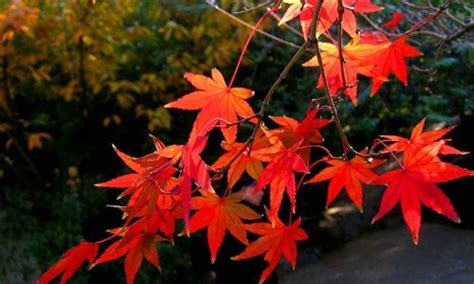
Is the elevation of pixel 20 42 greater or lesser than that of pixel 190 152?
lesser

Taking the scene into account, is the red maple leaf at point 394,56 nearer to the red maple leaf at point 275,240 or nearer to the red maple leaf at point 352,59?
the red maple leaf at point 352,59

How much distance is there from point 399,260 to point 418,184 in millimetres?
1849

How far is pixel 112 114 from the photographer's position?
342 centimetres

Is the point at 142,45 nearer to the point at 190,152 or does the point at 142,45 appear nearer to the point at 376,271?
the point at 376,271

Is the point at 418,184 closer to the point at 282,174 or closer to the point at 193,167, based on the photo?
the point at 282,174

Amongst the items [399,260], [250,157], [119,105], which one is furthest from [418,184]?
[119,105]

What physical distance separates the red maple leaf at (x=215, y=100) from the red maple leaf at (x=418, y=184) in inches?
9.4

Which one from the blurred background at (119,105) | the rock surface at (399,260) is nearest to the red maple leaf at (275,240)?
the rock surface at (399,260)

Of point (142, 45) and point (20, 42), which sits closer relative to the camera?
point (20, 42)

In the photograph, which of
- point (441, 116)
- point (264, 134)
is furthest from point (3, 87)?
point (264, 134)

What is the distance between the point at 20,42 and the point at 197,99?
2364 mm

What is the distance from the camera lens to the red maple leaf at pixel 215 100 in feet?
3.13

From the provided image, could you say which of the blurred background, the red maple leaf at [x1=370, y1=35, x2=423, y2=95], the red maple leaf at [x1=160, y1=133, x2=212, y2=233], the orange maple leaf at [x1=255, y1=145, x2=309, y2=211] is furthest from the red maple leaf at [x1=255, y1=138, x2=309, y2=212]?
the blurred background

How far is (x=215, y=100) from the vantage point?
97 centimetres
